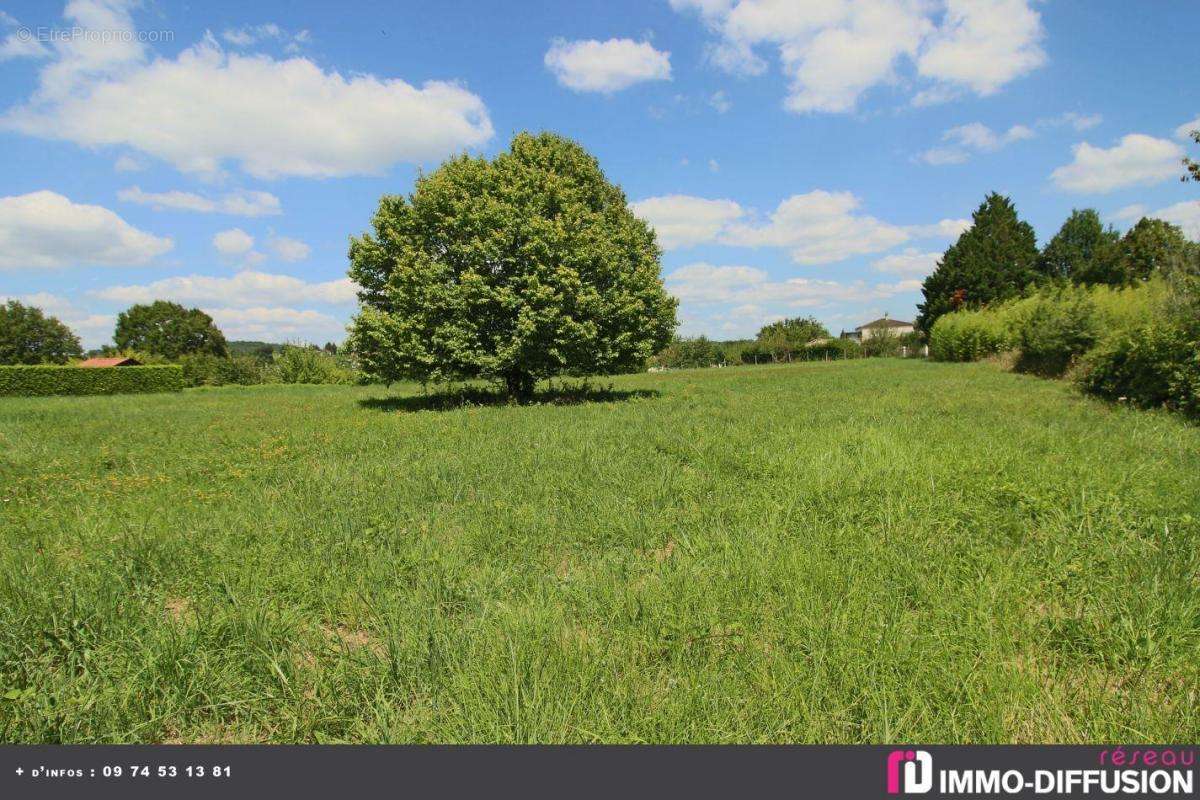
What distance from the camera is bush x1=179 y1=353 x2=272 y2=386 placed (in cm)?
5438

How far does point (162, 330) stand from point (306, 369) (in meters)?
51.7

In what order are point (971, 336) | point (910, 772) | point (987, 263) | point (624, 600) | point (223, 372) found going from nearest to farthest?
point (910, 772)
point (624, 600)
point (971, 336)
point (223, 372)
point (987, 263)

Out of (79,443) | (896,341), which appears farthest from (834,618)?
(896,341)

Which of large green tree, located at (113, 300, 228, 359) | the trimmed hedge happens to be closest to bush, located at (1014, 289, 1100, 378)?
the trimmed hedge

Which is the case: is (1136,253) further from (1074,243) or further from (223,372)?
(223,372)

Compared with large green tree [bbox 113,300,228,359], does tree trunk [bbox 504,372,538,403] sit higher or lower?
lower

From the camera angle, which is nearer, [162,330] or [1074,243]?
[1074,243]

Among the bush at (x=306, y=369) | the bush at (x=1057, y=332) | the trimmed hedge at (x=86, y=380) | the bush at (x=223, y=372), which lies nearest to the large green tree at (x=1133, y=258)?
the bush at (x=1057, y=332)

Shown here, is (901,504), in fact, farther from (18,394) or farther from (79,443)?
(18,394)

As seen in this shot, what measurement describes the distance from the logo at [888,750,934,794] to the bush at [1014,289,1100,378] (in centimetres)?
2711

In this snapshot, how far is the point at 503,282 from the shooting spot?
18.1 metres

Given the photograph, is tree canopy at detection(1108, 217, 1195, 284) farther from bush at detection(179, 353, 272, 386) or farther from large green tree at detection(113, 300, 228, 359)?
large green tree at detection(113, 300, 228, 359)

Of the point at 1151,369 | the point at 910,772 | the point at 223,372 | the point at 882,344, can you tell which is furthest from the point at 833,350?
the point at 910,772

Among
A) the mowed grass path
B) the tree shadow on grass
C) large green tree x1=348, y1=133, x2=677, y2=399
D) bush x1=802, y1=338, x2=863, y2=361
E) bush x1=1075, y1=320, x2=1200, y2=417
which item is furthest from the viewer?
bush x1=802, y1=338, x2=863, y2=361
